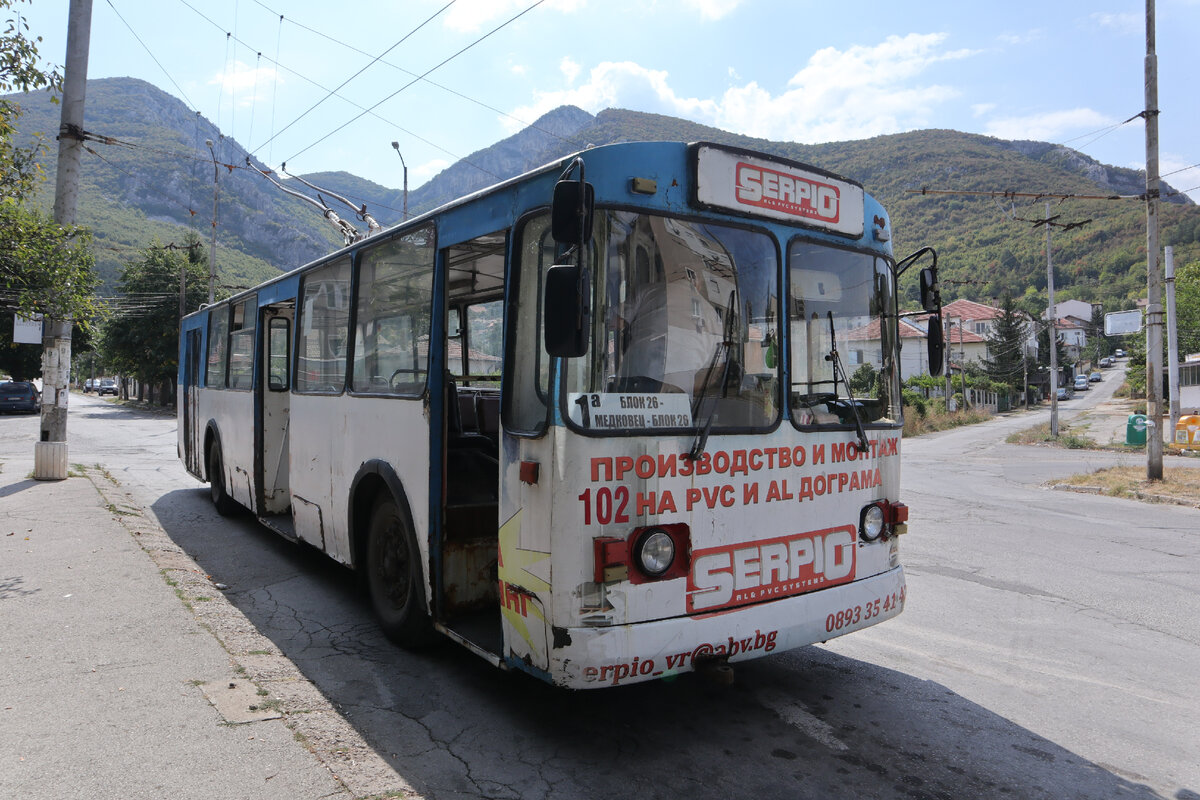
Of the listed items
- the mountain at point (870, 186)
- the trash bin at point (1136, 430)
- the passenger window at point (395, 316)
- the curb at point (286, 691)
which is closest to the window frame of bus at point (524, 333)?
the passenger window at point (395, 316)

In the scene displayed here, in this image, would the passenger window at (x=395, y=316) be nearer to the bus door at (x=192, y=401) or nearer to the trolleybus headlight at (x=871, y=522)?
the trolleybus headlight at (x=871, y=522)

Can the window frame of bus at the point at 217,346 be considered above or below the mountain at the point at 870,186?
below

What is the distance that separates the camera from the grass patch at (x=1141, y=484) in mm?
13969

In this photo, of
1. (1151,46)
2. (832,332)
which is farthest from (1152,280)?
(832,332)

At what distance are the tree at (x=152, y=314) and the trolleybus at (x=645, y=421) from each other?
4466 centimetres

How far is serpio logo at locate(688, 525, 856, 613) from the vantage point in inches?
142

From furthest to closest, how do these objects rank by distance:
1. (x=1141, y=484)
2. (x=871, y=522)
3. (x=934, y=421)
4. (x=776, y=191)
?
1. (x=934, y=421)
2. (x=1141, y=484)
3. (x=871, y=522)
4. (x=776, y=191)

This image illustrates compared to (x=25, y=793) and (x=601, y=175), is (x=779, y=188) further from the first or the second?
(x=25, y=793)

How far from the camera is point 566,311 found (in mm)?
3191

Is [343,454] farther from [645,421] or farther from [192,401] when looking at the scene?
[192,401]

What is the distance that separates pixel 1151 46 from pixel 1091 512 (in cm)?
998

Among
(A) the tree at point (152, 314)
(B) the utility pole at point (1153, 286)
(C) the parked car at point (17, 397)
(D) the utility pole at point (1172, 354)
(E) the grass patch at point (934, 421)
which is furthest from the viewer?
(A) the tree at point (152, 314)

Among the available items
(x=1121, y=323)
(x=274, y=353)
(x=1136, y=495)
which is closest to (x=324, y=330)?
(x=274, y=353)

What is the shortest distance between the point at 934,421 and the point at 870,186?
47638 millimetres
